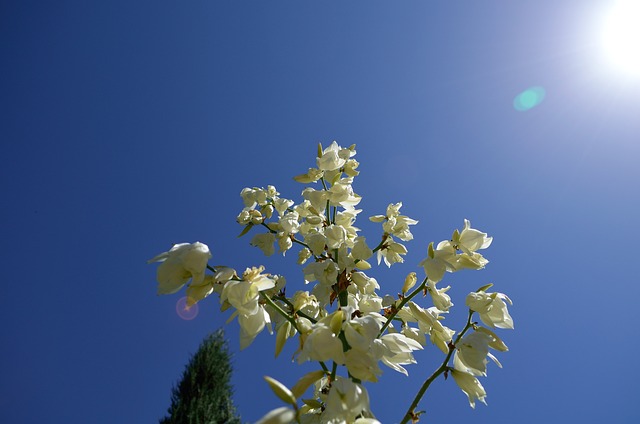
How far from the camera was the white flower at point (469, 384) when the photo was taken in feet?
3.27

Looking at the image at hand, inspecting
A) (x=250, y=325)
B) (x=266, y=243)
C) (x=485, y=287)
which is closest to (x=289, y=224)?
(x=266, y=243)

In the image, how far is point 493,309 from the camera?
104 centimetres

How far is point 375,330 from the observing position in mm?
771

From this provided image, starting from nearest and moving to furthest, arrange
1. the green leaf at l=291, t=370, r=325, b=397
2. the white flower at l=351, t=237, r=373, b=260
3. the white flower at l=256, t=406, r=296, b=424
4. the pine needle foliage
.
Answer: the white flower at l=256, t=406, r=296, b=424 → the green leaf at l=291, t=370, r=325, b=397 → the white flower at l=351, t=237, r=373, b=260 → the pine needle foliage

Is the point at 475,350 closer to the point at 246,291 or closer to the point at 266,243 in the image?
the point at 246,291

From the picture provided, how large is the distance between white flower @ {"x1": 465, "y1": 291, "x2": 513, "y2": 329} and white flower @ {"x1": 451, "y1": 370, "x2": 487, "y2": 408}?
0.15m

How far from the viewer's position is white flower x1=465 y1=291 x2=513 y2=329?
1019 millimetres

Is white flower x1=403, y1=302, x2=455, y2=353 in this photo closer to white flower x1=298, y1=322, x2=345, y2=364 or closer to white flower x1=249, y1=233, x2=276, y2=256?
white flower x1=298, y1=322, x2=345, y2=364

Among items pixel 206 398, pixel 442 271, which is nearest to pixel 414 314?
pixel 442 271

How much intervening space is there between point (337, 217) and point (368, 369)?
0.68 meters

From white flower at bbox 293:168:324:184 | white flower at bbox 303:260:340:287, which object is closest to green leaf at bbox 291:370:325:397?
white flower at bbox 303:260:340:287

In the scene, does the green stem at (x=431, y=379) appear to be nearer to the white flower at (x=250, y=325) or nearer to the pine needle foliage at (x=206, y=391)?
the white flower at (x=250, y=325)

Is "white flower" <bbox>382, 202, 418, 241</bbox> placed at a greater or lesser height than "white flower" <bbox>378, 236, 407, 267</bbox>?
greater

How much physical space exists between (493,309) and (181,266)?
→ 0.81m
